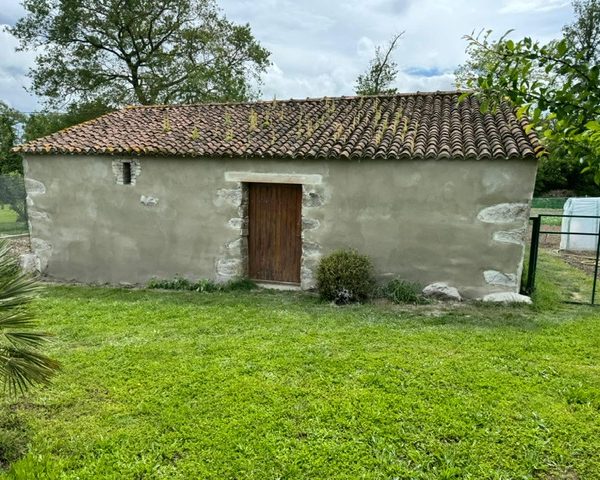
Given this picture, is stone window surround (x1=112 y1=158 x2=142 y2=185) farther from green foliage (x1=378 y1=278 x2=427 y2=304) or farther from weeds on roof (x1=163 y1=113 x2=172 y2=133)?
green foliage (x1=378 y1=278 x2=427 y2=304)

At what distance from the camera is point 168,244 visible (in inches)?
376

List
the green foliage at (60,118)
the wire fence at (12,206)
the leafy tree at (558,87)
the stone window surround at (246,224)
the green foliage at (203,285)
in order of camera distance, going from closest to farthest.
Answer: the leafy tree at (558,87)
the stone window surround at (246,224)
the green foliage at (203,285)
the wire fence at (12,206)
the green foliage at (60,118)

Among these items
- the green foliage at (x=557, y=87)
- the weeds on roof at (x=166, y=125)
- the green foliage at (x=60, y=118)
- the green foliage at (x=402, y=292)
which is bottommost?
the green foliage at (x=402, y=292)

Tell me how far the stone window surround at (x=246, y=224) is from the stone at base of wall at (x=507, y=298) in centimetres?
336

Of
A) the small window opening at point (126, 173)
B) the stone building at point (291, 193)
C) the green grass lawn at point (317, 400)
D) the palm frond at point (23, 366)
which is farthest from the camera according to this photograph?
the small window opening at point (126, 173)

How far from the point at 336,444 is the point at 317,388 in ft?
3.02

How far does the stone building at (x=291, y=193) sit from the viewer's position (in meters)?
7.75

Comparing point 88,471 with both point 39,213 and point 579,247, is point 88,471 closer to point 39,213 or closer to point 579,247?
point 39,213

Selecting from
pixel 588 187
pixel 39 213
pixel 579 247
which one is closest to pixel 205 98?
→ pixel 39 213

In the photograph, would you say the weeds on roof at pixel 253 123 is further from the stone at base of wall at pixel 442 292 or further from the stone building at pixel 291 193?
the stone at base of wall at pixel 442 292

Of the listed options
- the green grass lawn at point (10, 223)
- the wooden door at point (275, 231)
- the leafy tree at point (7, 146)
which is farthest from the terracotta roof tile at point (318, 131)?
the leafy tree at point (7, 146)

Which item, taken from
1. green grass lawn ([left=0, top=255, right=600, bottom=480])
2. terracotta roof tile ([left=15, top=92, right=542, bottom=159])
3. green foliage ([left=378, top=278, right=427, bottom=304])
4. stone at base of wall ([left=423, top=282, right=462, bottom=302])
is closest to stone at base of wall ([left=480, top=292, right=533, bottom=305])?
stone at base of wall ([left=423, top=282, right=462, bottom=302])

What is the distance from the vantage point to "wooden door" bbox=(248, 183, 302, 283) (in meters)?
9.13

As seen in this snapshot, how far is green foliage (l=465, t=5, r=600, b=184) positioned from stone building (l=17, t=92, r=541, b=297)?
511 centimetres
